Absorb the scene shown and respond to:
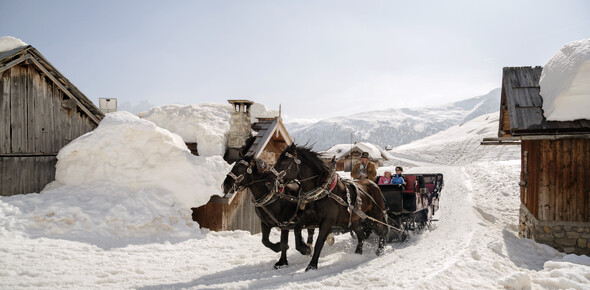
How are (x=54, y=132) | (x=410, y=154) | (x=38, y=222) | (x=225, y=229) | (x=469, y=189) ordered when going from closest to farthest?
(x=38, y=222), (x=54, y=132), (x=225, y=229), (x=469, y=189), (x=410, y=154)

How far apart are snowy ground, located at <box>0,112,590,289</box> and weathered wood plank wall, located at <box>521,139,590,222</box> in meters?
1.01

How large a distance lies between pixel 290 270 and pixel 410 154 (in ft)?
172

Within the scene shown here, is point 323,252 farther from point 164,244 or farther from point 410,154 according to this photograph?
point 410,154

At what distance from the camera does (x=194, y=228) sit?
8.63 meters

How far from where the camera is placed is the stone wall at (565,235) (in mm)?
8398

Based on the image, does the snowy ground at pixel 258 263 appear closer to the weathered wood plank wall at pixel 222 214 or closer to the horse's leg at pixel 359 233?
the horse's leg at pixel 359 233

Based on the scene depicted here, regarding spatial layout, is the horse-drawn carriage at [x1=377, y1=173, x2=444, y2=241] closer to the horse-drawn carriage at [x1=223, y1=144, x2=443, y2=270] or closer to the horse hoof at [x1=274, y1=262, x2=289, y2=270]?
the horse-drawn carriage at [x1=223, y1=144, x2=443, y2=270]

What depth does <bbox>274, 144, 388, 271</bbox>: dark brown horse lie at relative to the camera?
6.62 m

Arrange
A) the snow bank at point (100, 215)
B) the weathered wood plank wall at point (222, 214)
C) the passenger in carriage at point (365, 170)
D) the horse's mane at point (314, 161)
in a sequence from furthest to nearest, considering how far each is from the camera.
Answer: the passenger in carriage at point (365, 170), the weathered wood plank wall at point (222, 214), the horse's mane at point (314, 161), the snow bank at point (100, 215)

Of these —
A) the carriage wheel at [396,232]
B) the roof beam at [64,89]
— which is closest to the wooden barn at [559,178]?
the carriage wheel at [396,232]

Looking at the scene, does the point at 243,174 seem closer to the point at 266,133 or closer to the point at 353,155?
the point at 266,133

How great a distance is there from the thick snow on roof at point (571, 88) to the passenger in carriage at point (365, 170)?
14.2ft

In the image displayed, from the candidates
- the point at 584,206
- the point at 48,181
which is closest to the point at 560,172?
the point at 584,206

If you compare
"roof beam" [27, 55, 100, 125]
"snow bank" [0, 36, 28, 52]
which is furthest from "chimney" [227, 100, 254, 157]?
"snow bank" [0, 36, 28, 52]
